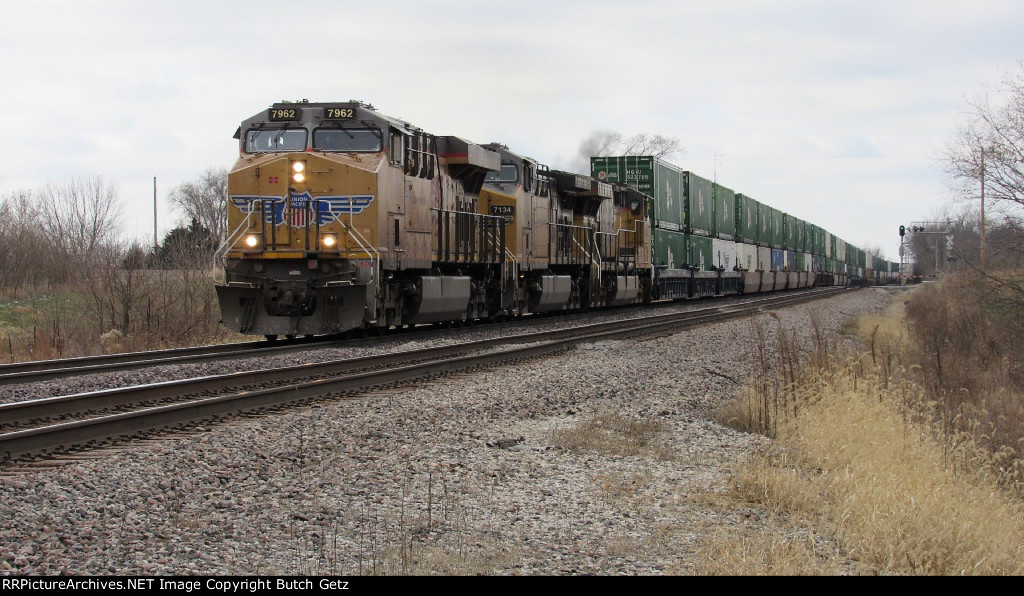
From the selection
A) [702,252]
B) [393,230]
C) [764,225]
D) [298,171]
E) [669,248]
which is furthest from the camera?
[764,225]

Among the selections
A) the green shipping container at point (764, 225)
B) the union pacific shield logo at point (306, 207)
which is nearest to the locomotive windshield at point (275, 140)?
the union pacific shield logo at point (306, 207)

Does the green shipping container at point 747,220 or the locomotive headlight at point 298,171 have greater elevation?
the green shipping container at point 747,220

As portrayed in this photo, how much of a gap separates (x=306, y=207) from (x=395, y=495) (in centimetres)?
949

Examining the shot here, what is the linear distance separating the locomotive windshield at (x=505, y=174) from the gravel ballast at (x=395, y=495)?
37.3 feet

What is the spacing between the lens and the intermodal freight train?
13.9m

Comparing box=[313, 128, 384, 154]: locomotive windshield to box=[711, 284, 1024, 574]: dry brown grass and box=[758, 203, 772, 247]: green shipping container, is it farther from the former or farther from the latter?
box=[758, 203, 772, 247]: green shipping container

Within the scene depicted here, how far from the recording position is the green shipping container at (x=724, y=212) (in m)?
35.9

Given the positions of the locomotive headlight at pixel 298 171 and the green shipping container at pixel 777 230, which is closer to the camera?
the locomotive headlight at pixel 298 171

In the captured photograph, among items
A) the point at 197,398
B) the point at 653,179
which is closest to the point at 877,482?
the point at 197,398

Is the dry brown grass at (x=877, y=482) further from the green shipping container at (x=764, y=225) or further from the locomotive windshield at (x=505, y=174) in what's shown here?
the green shipping container at (x=764, y=225)

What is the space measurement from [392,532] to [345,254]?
9.77m

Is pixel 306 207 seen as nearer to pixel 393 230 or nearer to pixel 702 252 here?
pixel 393 230

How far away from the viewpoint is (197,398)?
8516 mm

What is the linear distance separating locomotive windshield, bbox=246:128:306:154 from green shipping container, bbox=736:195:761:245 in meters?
27.1
